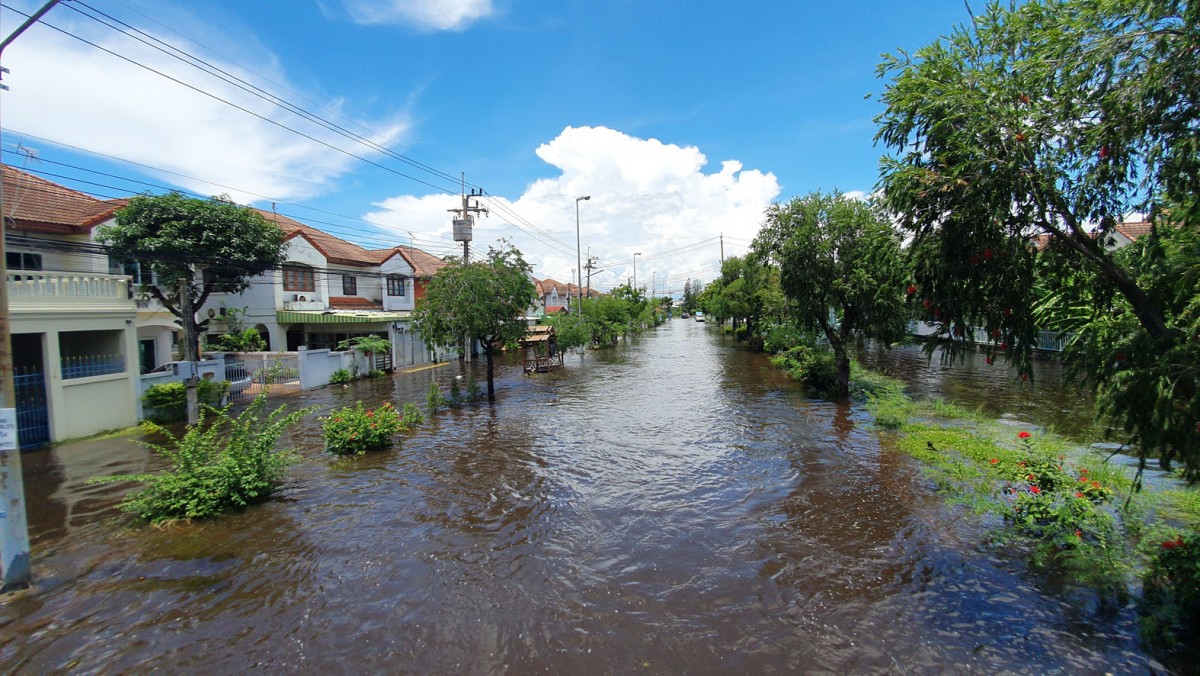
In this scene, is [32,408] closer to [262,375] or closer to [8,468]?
[262,375]

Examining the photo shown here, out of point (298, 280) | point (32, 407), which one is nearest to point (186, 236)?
point (298, 280)

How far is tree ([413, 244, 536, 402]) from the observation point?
50.6 ft

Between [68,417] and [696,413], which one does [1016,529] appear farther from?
[68,417]

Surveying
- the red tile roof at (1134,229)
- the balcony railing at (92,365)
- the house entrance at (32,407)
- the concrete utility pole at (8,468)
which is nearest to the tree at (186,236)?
the balcony railing at (92,365)

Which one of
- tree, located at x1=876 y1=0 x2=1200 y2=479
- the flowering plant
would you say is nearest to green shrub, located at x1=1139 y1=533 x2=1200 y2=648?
tree, located at x1=876 y1=0 x2=1200 y2=479

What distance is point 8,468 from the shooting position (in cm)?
528

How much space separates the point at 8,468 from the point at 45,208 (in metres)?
19.2

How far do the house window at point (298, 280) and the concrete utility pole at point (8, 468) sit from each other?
22109 mm

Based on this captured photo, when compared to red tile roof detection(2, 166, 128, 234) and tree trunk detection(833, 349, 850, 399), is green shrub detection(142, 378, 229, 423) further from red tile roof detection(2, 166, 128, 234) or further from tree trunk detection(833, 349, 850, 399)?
tree trunk detection(833, 349, 850, 399)

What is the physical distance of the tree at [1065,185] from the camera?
3.86 meters

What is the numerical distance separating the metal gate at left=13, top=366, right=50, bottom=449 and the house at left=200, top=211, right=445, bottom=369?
37.8ft

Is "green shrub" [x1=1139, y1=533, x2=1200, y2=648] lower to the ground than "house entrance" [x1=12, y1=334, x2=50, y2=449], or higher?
lower

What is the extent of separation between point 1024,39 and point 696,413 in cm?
1172

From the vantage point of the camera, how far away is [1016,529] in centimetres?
682
